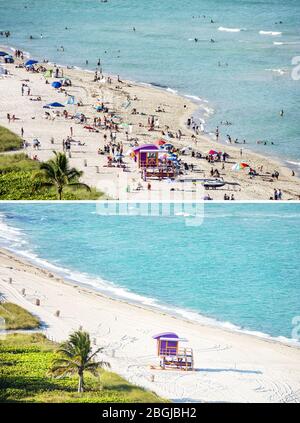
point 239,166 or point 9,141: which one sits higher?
point 9,141

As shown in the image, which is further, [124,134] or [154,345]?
[124,134]

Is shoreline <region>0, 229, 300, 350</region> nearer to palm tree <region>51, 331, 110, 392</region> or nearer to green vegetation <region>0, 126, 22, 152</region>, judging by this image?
palm tree <region>51, 331, 110, 392</region>

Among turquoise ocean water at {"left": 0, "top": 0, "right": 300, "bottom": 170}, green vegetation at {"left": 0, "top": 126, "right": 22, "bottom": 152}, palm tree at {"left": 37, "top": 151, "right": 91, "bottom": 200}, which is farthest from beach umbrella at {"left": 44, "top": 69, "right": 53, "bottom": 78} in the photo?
palm tree at {"left": 37, "top": 151, "right": 91, "bottom": 200}

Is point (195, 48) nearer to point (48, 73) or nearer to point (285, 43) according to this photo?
point (285, 43)

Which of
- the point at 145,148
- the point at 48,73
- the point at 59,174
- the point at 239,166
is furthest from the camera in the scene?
the point at 48,73

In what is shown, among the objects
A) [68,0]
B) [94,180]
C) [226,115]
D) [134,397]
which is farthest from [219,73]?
[134,397]

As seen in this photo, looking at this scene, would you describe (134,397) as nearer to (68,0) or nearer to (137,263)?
(137,263)
